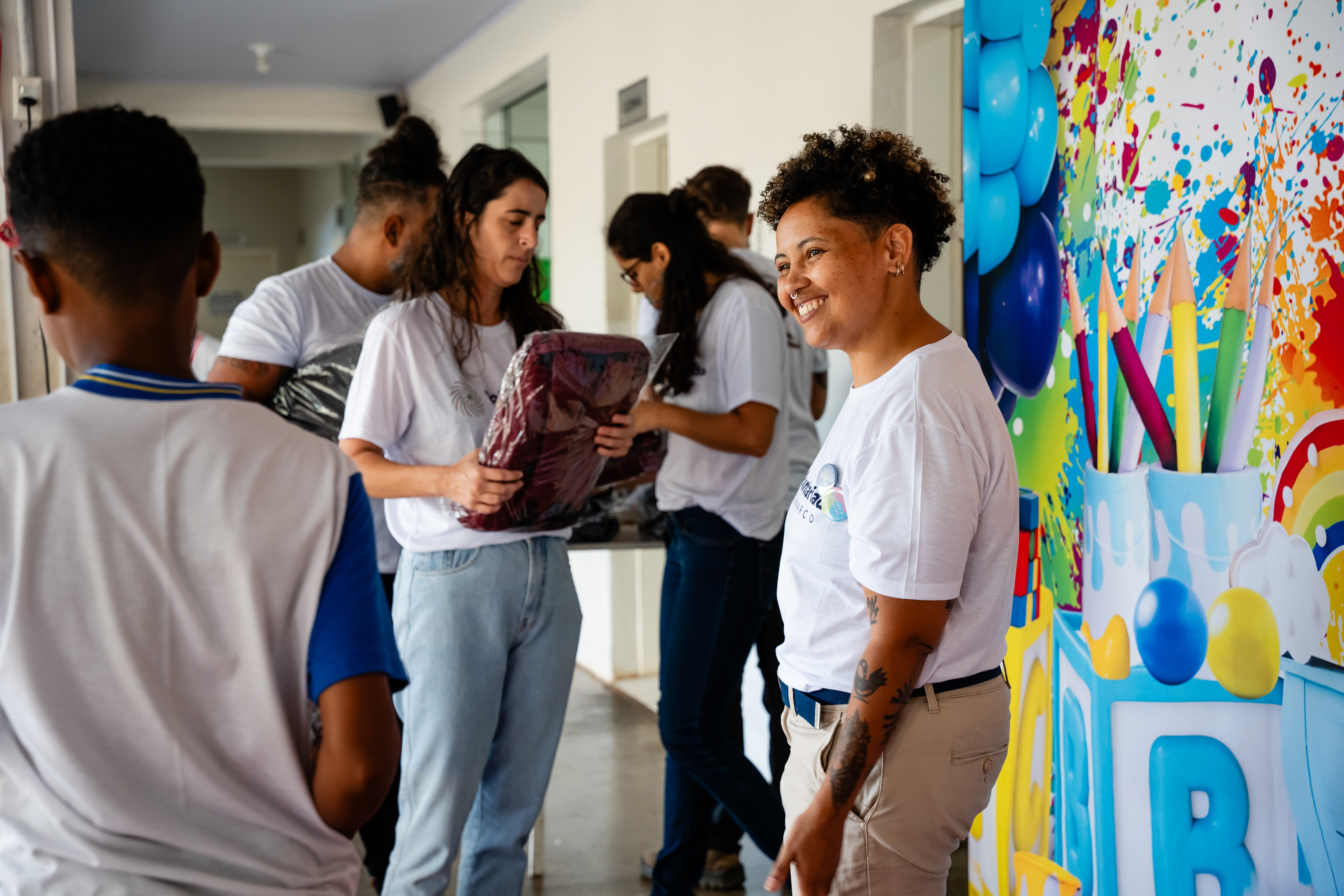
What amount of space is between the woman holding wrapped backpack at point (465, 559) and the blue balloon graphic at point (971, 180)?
38.7 inches

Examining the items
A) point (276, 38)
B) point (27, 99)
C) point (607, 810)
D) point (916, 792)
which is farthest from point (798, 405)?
point (276, 38)

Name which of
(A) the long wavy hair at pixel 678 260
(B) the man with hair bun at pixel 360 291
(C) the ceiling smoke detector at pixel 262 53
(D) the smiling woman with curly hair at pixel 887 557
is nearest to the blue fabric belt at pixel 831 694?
(D) the smiling woman with curly hair at pixel 887 557

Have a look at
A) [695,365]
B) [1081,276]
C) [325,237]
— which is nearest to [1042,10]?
[1081,276]

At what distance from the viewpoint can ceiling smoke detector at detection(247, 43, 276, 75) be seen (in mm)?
6953

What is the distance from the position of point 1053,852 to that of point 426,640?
137 cm

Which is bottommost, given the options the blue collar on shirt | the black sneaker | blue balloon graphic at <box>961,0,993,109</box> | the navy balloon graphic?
the black sneaker

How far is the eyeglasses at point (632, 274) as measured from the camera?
2623mm

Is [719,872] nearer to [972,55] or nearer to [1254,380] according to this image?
[1254,380]

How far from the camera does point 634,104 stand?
15.7ft

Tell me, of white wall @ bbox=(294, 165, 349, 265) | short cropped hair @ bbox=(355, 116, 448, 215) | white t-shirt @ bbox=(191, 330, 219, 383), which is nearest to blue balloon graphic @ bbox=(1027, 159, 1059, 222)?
short cropped hair @ bbox=(355, 116, 448, 215)

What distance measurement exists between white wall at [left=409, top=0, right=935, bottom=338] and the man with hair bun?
1351mm

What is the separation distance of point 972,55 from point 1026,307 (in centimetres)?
58

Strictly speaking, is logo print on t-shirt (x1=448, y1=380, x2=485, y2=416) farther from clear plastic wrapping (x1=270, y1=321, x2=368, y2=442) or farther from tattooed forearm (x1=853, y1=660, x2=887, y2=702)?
tattooed forearm (x1=853, y1=660, x2=887, y2=702)

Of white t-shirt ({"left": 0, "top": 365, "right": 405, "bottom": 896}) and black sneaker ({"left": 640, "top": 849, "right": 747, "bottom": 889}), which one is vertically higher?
white t-shirt ({"left": 0, "top": 365, "right": 405, "bottom": 896})
